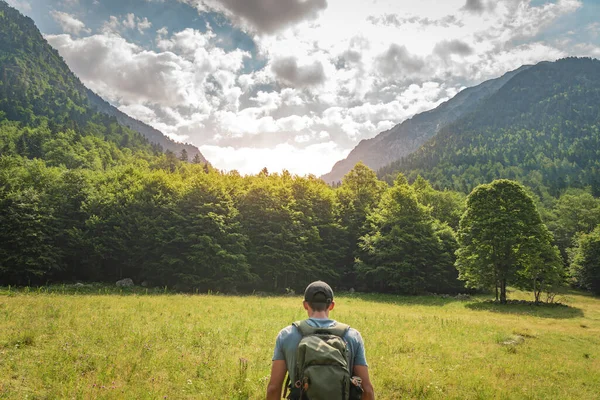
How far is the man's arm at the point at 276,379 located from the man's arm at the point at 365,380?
85cm

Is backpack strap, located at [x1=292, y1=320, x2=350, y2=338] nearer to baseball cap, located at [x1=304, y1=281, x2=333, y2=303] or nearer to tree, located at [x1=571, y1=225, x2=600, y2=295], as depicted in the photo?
baseball cap, located at [x1=304, y1=281, x2=333, y2=303]

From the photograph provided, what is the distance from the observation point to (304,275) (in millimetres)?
47375

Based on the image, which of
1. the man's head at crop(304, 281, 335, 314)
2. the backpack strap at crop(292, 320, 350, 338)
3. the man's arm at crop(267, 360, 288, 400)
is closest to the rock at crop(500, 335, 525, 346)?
the backpack strap at crop(292, 320, 350, 338)

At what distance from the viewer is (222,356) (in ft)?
37.9

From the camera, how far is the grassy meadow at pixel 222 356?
29.2 feet

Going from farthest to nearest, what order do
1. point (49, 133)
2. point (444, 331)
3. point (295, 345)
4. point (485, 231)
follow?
point (49, 133) < point (485, 231) < point (444, 331) < point (295, 345)

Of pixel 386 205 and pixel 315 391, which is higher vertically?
pixel 386 205

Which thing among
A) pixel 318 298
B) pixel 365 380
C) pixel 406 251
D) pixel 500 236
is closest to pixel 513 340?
pixel 365 380

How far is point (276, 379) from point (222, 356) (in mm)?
8698

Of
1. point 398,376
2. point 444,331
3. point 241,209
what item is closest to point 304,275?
point 241,209

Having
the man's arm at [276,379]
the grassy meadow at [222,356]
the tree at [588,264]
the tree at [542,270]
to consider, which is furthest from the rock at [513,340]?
the tree at [588,264]

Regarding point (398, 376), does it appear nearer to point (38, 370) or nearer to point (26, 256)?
point (38, 370)

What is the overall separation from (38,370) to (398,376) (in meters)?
10.3

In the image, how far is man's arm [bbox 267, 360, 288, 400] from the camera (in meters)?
3.82
